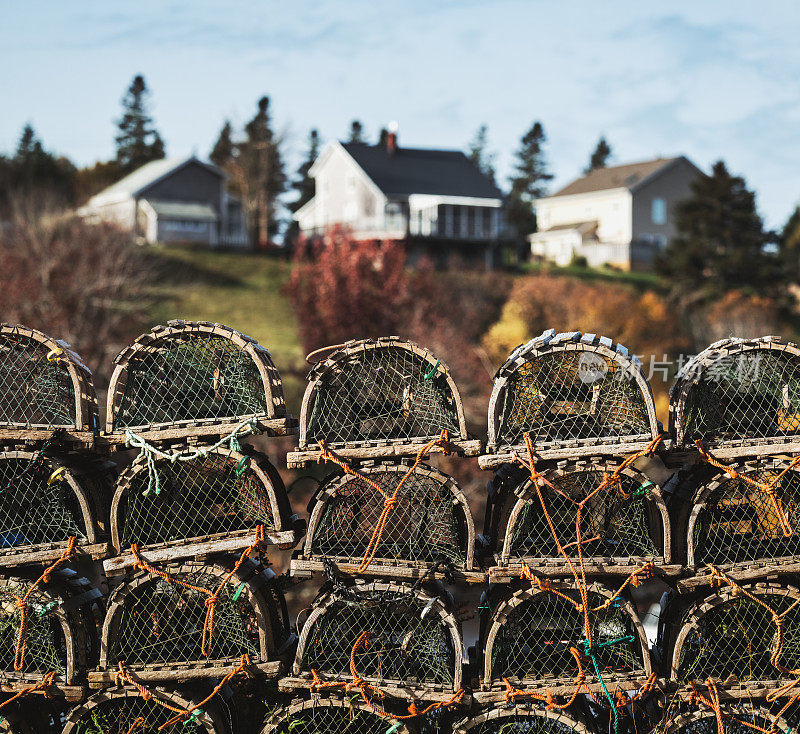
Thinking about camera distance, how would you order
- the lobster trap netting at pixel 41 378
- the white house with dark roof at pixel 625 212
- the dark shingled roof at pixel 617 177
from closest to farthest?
the lobster trap netting at pixel 41 378 → the white house with dark roof at pixel 625 212 → the dark shingled roof at pixel 617 177

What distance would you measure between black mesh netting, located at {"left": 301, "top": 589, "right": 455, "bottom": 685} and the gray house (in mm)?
32275

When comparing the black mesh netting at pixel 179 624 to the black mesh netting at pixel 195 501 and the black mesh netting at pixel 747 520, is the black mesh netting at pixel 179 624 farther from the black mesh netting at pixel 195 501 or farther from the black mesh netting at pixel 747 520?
the black mesh netting at pixel 747 520

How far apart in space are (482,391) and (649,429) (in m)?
15.8

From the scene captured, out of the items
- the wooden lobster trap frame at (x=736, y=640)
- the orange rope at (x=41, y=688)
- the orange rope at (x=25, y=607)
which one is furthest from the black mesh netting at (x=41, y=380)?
the wooden lobster trap frame at (x=736, y=640)

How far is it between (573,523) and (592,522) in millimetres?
132

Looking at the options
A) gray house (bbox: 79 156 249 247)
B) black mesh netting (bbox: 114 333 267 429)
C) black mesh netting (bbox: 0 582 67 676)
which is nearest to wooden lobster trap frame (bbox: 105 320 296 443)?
black mesh netting (bbox: 114 333 267 429)

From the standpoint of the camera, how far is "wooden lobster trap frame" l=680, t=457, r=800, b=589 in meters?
3.16

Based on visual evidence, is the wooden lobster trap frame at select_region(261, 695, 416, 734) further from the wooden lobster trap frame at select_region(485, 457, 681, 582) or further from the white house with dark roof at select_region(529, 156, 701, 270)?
the white house with dark roof at select_region(529, 156, 701, 270)

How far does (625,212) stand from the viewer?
4400cm

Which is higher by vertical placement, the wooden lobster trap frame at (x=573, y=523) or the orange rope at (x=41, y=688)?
the wooden lobster trap frame at (x=573, y=523)

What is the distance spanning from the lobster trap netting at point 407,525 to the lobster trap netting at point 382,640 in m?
0.18

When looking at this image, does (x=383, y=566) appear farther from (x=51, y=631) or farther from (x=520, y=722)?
(x=51, y=631)

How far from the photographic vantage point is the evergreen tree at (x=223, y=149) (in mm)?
58022

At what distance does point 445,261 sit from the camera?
3456 centimetres
